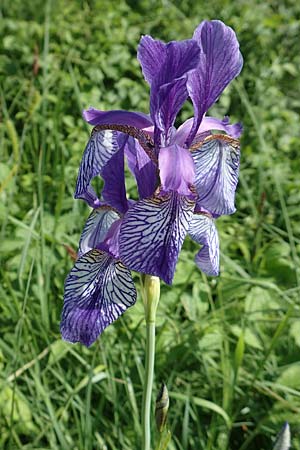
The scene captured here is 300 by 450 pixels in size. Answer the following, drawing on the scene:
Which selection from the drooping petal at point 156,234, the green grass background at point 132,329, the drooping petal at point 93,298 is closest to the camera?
the drooping petal at point 156,234

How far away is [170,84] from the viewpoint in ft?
3.35

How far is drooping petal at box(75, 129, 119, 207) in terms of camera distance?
43.9 inches

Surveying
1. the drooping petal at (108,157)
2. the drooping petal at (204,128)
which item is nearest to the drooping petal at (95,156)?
the drooping petal at (108,157)

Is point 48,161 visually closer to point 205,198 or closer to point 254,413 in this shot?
point 254,413

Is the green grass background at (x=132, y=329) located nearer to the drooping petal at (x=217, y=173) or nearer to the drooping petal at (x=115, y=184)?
the drooping petal at (x=115, y=184)

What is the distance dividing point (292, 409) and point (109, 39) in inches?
87.4

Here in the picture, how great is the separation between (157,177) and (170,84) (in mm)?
150

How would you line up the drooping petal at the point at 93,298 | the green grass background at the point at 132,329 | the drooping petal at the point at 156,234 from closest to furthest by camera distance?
1. the drooping petal at the point at 156,234
2. the drooping petal at the point at 93,298
3. the green grass background at the point at 132,329

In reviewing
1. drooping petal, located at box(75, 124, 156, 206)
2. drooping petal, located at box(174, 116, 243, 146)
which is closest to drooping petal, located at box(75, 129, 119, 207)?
drooping petal, located at box(75, 124, 156, 206)

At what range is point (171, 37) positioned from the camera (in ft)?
11.6

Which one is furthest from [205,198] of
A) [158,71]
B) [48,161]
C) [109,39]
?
[109,39]

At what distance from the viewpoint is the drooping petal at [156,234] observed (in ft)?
3.18

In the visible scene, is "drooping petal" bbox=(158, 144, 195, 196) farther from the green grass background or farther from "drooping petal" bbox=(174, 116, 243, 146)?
the green grass background

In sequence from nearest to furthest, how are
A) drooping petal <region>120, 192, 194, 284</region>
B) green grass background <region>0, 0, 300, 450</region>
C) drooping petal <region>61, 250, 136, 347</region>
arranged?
drooping petal <region>120, 192, 194, 284</region>, drooping petal <region>61, 250, 136, 347</region>, green grass background <region>0, 0, 300, 450</region>
